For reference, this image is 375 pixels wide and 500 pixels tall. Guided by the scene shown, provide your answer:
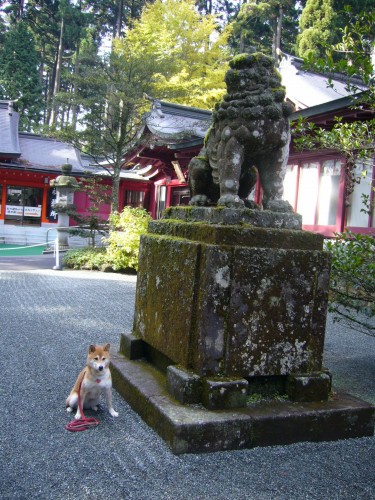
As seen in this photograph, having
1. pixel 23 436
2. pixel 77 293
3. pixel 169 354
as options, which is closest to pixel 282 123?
pixel 169 354

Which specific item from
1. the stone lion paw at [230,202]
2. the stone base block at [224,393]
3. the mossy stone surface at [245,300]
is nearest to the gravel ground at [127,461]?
the stone base block at [224,393]

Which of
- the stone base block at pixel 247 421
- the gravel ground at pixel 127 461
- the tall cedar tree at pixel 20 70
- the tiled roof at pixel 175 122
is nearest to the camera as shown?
the gravel ground at pixel 127 461

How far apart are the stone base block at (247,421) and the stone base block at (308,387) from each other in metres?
0.04

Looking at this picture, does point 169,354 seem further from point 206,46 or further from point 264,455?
point 206,46

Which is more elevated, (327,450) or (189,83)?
(189,83)

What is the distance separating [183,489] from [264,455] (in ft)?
1.80

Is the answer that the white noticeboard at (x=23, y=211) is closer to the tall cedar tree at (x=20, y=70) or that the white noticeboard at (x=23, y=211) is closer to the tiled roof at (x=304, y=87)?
the tall cedar tree at (x=20, y=70)

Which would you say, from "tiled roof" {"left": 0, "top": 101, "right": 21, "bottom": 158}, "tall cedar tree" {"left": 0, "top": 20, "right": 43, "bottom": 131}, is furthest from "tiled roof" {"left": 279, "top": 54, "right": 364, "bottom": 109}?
"tall cedar tree" {"left": 0, "top": 20, "right": 43, "bottom": 131}

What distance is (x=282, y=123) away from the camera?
3.00m

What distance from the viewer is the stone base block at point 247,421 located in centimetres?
229

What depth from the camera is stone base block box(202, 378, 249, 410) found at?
245 cm

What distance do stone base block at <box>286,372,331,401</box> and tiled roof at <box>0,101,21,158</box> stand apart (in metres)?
19.0

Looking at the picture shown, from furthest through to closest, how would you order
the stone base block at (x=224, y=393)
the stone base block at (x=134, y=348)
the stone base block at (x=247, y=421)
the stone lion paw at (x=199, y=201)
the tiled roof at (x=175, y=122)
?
the tiled roof at (x=175, y=122) → the stone base block at (x=134, y=348) → the stone lion paw at (x=199, y=201) → the stone base block at (x=224, y=393) → the stone base block at (x=247, y=421)

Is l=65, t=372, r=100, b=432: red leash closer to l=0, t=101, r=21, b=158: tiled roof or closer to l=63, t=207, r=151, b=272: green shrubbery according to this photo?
l=63, t=207, r=151, b=272: green shrubbery
